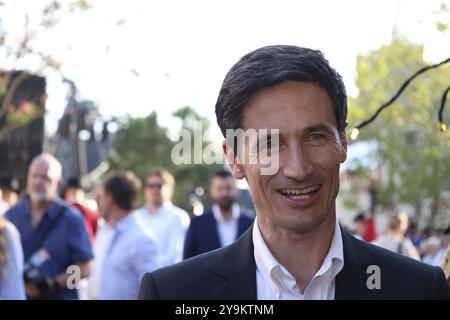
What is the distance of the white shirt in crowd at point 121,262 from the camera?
7.70 meters

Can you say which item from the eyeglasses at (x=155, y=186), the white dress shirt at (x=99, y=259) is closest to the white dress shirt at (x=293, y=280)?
the white dress shirt at (x=99, y=259)

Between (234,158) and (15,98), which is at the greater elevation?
(15,98)

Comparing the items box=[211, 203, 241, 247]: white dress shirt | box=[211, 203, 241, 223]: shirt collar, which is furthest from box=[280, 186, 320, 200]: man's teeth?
box=[211, 203, 241, 223]: shirt collar

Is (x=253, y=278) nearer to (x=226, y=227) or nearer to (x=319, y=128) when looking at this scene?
(x=319, y=128)

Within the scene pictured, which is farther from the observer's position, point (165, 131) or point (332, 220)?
point (165, 131)

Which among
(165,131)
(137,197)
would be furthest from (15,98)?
(165,131)

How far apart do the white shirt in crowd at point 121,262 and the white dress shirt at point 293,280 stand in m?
4.88

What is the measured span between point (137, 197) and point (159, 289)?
5827 mm

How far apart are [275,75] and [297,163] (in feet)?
0.91

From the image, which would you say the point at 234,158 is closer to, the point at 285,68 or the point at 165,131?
the point at 285,68

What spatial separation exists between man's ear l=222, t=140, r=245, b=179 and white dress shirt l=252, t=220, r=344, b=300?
0.29m

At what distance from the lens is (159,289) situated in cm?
281

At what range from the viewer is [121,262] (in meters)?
7.75
